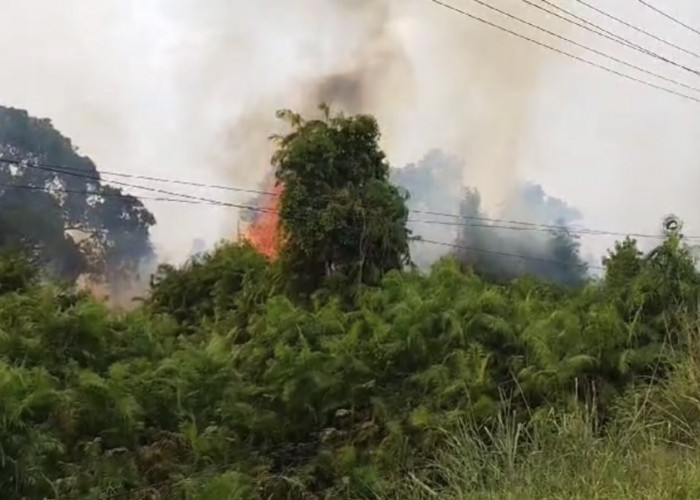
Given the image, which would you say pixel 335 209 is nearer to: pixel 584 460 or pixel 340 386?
pixel 340 386

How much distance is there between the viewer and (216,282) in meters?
10.7

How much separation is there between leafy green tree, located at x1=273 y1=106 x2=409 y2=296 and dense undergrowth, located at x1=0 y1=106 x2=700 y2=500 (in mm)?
1590

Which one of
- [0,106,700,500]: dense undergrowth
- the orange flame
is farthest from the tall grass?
the orange flame

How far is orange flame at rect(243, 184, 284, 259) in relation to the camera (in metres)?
10.6

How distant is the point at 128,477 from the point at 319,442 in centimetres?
129

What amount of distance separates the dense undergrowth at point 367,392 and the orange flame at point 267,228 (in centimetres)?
225

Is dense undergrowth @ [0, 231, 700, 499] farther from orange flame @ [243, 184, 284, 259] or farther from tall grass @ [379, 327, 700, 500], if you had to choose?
orange flame @ [243, 184, 284, 259]

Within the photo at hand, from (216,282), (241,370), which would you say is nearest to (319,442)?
(241,370)

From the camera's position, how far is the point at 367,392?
626cm

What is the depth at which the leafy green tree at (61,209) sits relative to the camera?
40.2 feet

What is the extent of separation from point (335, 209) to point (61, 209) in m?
4.86

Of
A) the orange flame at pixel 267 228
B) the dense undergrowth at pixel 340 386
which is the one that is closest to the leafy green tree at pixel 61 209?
the orange flame at pixel 267 228

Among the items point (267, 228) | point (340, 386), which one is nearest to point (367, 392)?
point (340, 386)

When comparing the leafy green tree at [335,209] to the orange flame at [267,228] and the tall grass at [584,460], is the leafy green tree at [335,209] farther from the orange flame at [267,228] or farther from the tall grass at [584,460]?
the tall grass at [584,460]
